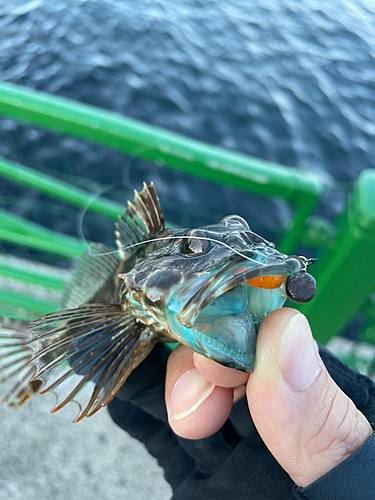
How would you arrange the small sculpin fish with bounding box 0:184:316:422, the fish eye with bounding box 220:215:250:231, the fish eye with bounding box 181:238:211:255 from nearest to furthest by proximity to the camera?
the small sculpin fish with bounding box 0:184:316:422 → the fish eye with bounding box 181:238:211:255 → the fish eye with bounding box 220:215:250:231

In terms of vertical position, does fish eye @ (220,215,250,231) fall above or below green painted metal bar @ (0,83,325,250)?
above

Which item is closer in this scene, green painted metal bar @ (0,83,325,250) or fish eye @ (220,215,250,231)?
fish eye @ (220,215,250,231)

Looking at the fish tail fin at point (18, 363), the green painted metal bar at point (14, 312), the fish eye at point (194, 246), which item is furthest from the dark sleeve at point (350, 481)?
the green painted metal bar at point (14, 312)

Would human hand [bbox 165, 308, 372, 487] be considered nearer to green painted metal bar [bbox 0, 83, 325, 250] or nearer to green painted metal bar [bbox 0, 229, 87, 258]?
green painted metal bar [bbox 0, 83, 325, 250]

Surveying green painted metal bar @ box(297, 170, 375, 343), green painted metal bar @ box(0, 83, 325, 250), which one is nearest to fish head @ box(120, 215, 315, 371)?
green painted metal bar @ box(0, 83, 325, 250)

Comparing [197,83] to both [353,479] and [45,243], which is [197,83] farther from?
[353,479]

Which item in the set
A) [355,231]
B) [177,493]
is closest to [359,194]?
[355,231]
